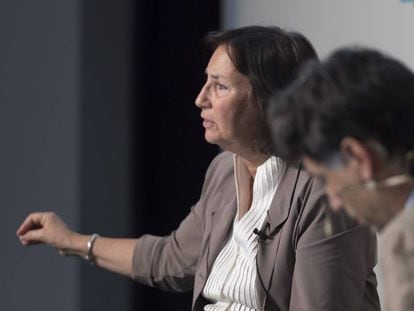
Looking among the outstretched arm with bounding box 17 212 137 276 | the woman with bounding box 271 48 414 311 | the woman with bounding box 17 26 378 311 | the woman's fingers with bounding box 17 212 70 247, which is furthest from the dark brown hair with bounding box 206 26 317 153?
the woman with bounding box 271 48 414 311

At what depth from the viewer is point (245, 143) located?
3.02 metres

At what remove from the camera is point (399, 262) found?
1779 millimetres

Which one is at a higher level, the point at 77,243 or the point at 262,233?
the point at 262,233

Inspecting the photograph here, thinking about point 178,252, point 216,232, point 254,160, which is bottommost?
point 178,252

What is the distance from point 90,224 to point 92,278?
0.21m

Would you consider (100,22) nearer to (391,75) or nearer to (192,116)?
(192,116)

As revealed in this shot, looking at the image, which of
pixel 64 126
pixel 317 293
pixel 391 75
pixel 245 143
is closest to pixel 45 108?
pixel 64 126

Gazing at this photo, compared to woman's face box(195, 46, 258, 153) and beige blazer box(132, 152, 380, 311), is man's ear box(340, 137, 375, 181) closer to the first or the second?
beige blazer box(132, 152, 380, 311)

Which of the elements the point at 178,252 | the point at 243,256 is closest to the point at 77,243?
the point at 178,252

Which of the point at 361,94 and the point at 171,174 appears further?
the point at 171,174

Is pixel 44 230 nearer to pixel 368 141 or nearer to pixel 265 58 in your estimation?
pixel 265 58

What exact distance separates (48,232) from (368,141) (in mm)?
1738

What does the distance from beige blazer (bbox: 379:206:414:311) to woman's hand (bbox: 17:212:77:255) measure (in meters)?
1.69

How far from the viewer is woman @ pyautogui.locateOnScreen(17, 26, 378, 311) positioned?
2783 millimetres
